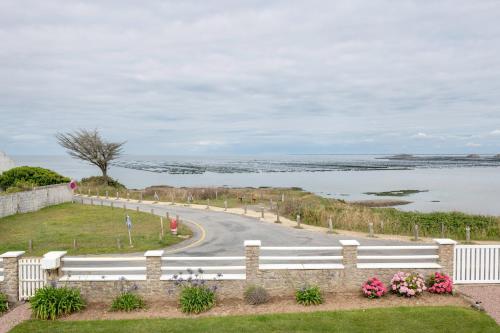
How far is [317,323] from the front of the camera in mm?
11180

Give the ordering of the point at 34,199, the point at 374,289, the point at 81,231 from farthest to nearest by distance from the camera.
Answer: the point at 34,199
the point at 81,231
the point at 374,289

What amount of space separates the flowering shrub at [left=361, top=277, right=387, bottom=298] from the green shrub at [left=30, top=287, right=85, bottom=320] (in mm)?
8601

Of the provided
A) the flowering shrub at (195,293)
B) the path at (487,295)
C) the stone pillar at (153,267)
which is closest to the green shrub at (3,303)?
the stone pillar at (153,267)

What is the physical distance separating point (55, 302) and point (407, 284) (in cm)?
1050

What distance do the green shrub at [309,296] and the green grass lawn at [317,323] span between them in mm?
731

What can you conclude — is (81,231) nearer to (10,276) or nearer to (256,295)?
(10,276)

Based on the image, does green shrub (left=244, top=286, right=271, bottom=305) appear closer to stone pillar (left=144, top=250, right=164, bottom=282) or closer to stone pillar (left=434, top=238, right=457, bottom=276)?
stone pillar (left=144, top=250, right=164, bottom=282)

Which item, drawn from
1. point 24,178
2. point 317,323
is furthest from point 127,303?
point 24,178

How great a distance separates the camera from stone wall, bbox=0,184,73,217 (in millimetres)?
31781

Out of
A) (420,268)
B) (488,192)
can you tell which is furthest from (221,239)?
(488,192)

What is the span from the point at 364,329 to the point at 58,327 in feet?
26.7

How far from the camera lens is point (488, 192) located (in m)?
69.7

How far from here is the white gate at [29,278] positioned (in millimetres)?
13031

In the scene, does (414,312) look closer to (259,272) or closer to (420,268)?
(420,268)
